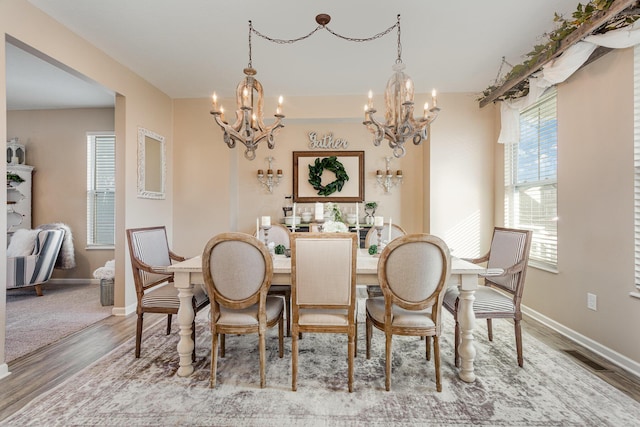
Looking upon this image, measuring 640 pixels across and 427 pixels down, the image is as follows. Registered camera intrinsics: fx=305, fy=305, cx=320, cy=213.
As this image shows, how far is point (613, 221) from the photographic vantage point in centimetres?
234

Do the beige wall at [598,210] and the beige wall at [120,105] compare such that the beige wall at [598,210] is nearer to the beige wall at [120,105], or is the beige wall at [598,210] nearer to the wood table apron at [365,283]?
the wood table apron at [365,283]

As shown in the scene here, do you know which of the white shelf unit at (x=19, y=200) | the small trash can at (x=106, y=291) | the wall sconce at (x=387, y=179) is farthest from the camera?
the wall sconce at (x=387, y=179)

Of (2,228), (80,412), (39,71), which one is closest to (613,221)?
(80,412)

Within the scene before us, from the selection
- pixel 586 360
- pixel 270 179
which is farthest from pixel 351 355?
pixel 270 179

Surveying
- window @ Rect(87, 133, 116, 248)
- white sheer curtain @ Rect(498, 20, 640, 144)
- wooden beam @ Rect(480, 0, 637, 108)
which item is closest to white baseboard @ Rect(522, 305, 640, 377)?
white sheer curtain @ Rect(498, 20, 640, 144)

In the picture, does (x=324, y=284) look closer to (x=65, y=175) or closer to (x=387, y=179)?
(x=387, y=179)

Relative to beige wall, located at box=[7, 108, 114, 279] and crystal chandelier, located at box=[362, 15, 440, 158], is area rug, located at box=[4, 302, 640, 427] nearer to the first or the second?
crystal chandelier, located at box=[362, 15, 440, 158]

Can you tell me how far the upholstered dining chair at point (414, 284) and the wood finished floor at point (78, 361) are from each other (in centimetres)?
132

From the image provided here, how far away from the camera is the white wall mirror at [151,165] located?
3.69 metres

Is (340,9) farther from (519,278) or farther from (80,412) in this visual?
(80,412)

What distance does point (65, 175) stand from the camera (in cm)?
476

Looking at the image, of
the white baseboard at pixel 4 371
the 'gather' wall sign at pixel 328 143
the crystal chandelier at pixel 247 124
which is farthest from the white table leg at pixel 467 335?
the 'gather' wall sign at pixel 328 143

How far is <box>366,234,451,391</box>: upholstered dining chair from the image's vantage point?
1840mm

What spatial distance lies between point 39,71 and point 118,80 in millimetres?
1067
